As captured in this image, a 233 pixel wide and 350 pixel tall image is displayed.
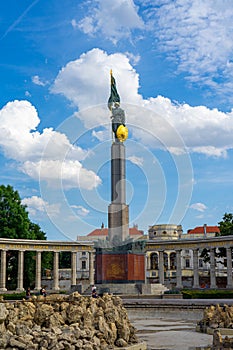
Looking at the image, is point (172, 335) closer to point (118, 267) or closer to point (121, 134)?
point (118, 267)

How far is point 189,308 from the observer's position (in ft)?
89.0

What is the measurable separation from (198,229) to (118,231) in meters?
64.8

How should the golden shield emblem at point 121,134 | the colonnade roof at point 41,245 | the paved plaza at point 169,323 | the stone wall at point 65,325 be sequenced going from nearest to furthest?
the stone wall at point 65,325 < the paved plaza at point 169,323 < the colonnade roof at point 41,245 < the golden shield emblem at point 121,134

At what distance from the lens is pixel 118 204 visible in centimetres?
4950

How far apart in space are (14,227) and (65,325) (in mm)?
43411

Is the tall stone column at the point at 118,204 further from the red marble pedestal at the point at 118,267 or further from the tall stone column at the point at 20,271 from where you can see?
the tall stone column at the point at 20,271

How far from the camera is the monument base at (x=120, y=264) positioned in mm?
44906

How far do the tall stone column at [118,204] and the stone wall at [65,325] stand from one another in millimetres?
30395

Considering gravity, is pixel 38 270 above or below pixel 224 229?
below

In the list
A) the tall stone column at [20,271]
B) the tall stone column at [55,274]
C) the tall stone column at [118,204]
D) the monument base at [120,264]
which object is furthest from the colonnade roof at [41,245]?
the monument base at [120,264]

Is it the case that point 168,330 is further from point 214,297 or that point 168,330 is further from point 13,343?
point 214,297

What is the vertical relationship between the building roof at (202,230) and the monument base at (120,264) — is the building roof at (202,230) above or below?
above

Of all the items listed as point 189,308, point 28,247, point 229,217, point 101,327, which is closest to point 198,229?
point 229,217

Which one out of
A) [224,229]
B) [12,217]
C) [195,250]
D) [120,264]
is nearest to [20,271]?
[12,217]
